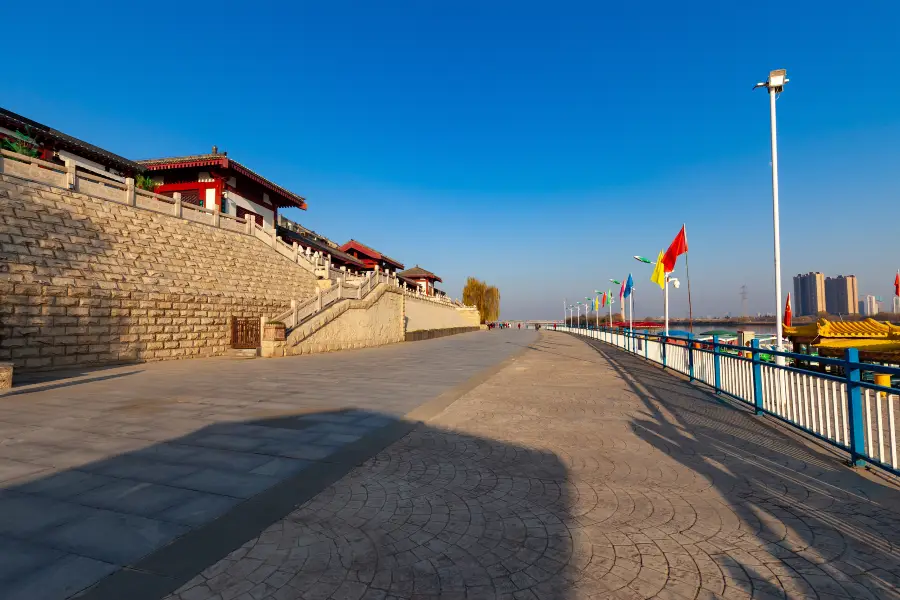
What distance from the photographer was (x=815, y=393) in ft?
20.1

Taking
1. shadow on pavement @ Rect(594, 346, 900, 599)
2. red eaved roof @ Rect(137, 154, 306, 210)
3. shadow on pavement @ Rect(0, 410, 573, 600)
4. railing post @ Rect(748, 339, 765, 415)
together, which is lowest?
shadow on pavement @ Rect(594, 346, 900, 599)

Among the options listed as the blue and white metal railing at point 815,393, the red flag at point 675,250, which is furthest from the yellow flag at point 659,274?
the blue and white metal railing at point 815,393

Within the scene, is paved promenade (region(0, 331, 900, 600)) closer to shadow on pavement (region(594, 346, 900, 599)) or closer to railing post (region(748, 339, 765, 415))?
shadow on pavement (region(594, 346, 900, 599))

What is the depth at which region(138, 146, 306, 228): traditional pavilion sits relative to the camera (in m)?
25.6

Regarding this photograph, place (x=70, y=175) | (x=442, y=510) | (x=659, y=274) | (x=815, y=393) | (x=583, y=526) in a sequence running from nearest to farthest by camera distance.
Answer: (x=583, y=526) → (x=442, y=510) → (x=815, y=393) → (x=70, y=175) → (x=659, y=274)

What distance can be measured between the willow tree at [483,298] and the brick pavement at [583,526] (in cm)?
8220

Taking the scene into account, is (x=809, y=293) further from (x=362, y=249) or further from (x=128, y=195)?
(x=128, y=195)

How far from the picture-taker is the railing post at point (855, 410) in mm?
4371

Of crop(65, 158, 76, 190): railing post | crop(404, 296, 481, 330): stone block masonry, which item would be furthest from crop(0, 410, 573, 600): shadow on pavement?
crop(404, 296, 481, 330): stone block masonry

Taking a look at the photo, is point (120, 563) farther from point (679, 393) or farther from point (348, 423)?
point (679, 393)

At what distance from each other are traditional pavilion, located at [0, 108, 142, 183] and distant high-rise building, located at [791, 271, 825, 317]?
142 meters

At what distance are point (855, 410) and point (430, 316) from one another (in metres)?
38.4

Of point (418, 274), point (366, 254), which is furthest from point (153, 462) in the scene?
point (418, 274)

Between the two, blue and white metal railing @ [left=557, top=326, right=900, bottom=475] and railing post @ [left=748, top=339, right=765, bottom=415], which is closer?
blue and white metal railing @ [left=557, top=326, right=900, bottom=475]
